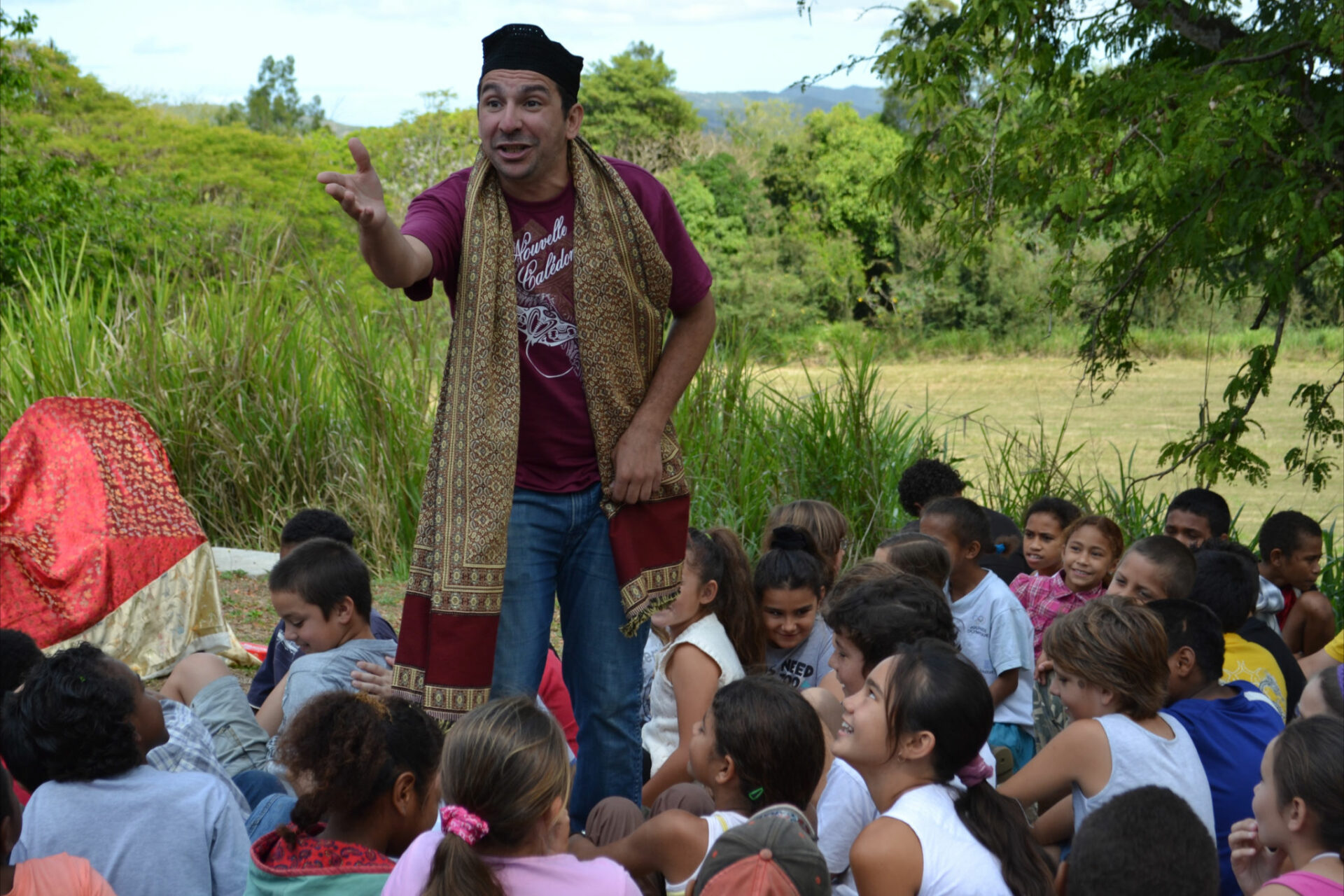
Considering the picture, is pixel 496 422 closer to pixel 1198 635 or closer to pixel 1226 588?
pixel 1198 635

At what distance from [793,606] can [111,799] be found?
2.04m

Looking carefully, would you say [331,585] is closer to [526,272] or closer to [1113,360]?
[526,272]

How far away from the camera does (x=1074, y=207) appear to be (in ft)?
15.0

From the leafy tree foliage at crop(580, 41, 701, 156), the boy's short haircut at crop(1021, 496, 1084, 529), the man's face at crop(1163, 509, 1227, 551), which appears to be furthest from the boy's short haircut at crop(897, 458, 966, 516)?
Answer: the leafy tree foliage at crop(580, 41, 701, 156)

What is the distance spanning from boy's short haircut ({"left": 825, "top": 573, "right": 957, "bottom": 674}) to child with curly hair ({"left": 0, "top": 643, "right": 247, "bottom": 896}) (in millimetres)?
1454

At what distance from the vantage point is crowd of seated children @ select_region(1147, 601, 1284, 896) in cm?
295

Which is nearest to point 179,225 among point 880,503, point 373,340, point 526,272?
point 373,340

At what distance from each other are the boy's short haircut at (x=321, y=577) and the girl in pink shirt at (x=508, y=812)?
4.68ft

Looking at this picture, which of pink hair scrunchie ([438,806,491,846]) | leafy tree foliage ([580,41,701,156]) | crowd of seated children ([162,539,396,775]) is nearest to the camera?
pink hair scrunchie ([438,806,491,846])

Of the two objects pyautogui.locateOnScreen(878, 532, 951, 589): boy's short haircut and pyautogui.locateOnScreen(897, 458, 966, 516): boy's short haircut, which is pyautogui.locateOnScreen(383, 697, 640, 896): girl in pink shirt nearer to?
pyautogui.locateOnScreen(878, 532, 951, 589): boy's short haircut

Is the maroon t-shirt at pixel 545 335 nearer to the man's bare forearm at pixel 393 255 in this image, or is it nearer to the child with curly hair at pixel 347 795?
the man's bare forearm at pixel 393 255

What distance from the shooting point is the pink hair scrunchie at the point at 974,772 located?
244 centimetres

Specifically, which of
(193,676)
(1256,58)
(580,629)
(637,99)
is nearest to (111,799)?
(580,629)

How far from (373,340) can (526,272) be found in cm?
508
